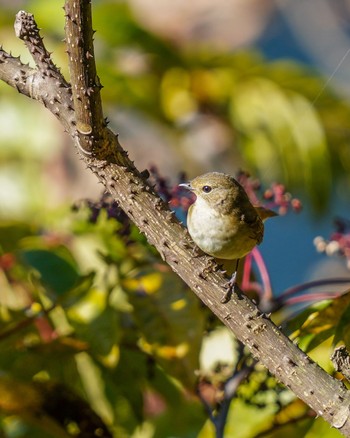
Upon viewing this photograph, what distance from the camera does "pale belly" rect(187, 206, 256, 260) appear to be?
4.78ft

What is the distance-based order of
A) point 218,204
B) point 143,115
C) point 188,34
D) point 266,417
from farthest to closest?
1. point 188,34
2. point 143,115
3. point 266,417
4. point 218,204

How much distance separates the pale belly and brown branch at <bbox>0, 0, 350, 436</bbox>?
13 centimetres

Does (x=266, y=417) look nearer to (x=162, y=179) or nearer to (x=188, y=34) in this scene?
(x=162, y=179)

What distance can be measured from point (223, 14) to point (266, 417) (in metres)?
7.12

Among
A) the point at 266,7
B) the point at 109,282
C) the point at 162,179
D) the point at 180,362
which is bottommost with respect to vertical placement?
the point at 266,7

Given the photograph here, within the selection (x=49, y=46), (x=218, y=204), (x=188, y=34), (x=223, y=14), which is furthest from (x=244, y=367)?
(x=223, y=14)

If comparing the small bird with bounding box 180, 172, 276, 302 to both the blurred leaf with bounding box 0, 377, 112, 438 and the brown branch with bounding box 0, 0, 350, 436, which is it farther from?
the blurred leaf with bounding box 0, 377, 112, 438

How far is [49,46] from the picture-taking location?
3.72 meters

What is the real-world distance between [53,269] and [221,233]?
1.75 feet

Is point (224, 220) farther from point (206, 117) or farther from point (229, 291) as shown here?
point (206, 117)

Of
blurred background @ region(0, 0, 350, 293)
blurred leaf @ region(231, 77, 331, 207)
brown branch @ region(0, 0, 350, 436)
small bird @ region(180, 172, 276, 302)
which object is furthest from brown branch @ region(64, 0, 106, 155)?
blurred leaf @ region(231, 77, 331, 207)

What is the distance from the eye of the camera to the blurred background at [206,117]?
12.6ft

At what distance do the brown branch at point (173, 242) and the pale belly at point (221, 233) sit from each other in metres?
0.13

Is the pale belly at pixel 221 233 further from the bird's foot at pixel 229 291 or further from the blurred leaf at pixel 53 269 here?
the blurred leaf at pixel 53 269
